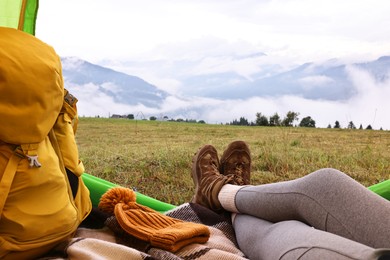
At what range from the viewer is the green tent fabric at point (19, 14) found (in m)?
1.42

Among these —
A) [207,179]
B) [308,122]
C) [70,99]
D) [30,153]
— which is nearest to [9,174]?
[30,153]

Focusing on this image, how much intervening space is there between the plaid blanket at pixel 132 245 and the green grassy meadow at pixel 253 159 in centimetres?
85

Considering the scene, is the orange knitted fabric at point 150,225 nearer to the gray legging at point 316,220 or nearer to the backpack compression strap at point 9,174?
the gray legging at point 316,220

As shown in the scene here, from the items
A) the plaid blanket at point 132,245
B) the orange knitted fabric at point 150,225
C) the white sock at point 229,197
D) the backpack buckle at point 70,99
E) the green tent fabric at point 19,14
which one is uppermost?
the green tent fabric at point 19,14

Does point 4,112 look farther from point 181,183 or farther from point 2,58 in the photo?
point 181,183

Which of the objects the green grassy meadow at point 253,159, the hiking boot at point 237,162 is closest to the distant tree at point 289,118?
the green grassy meadow at point 253,159

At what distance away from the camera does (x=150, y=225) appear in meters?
1.29

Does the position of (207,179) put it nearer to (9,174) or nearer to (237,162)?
(237,162)

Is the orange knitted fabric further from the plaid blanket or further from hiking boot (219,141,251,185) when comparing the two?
hiking boot (219,141,251,185)

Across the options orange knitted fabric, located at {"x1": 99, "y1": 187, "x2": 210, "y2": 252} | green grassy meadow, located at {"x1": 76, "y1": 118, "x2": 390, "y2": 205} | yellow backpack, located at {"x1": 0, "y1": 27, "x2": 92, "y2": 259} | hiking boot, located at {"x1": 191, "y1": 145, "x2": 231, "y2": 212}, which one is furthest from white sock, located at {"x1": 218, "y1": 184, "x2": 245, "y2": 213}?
green grassy meadow, located at {"x1": 76, "y1": 118, "x2": 390, "y2": 205}

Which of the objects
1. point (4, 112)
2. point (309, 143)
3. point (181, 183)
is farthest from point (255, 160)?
point (4, 112)

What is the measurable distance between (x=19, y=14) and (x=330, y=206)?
94 centimetres

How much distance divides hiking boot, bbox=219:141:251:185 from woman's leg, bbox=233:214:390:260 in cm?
39

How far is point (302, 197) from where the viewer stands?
48.3 inches
